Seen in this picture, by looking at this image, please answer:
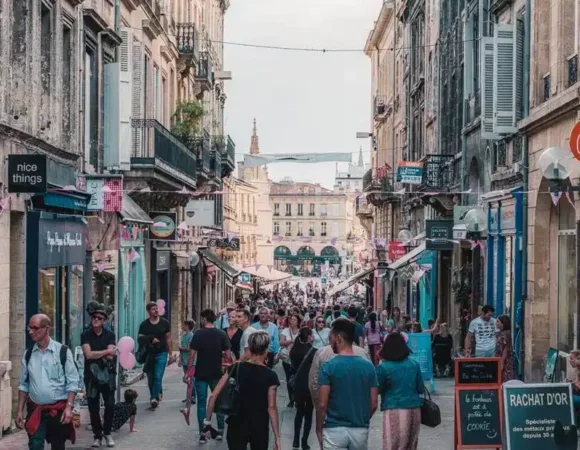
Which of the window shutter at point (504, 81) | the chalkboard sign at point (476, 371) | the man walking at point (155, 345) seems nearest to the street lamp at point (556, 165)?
the chalkboard sign at point (476, 371)

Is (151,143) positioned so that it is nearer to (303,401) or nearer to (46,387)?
(303,401)

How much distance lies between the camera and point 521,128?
22.1 m

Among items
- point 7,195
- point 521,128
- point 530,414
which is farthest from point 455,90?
point 530,414

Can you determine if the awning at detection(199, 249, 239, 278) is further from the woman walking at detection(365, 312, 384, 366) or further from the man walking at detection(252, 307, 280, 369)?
the man walking at detection(252, 307, 280, 369)

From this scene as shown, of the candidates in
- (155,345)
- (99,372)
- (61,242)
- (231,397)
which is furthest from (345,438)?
(61,242)

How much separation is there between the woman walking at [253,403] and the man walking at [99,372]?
479 cm

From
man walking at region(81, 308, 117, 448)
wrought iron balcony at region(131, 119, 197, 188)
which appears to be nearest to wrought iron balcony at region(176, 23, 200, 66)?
wrought iron balcony at region(131, 119, 197, 188)

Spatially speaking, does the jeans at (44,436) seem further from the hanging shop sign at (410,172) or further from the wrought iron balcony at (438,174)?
the hanging shop sign at (410,172)

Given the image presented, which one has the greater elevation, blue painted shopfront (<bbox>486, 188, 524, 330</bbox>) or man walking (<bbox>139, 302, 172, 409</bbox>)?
blue painted shopfront (<bbox>486, 188, 524, 330</bbox>)

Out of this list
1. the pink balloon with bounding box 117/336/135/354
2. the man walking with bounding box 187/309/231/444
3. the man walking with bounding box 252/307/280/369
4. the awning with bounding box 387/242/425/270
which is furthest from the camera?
the awning with bounding box 387/242/425/270

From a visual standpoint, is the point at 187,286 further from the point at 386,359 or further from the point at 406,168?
the point at 386,359

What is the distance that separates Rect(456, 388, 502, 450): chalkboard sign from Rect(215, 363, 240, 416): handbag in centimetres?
391

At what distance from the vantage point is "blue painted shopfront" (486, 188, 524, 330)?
22.6m

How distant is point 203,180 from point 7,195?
25.3m
